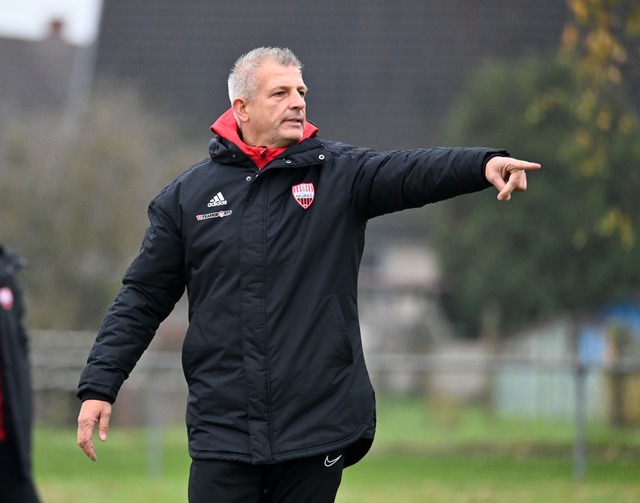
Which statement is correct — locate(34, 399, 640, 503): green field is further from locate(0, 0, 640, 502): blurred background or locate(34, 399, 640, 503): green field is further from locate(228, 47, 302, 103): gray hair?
locate(228, 47, 302, 103): gray hair

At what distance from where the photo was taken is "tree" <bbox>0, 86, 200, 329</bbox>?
66.4 ft

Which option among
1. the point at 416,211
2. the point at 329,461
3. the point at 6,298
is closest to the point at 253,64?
the point at 329,461

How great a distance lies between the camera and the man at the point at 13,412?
6.52m

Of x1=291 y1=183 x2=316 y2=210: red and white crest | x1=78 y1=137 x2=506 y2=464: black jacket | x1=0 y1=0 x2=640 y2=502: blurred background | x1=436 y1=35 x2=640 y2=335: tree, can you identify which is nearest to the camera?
x1=78 y1=137 x2=506 y2=464: black jacket

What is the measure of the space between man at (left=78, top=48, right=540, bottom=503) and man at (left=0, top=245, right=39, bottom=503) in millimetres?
2069

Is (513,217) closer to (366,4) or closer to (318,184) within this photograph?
(366,4)

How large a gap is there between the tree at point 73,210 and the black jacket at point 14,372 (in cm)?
1367

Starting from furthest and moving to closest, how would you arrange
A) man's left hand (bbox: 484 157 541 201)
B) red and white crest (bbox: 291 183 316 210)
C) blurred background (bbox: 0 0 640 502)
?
blurred background (bbox: 0 0 640 502)
red and white crest (bbox: 291 183 316 210)
man's left hand (bbox: 484 157 541 201)

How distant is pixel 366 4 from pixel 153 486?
2300cm

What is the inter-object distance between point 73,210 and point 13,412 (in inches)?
557

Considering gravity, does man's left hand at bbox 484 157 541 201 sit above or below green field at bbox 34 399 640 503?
above

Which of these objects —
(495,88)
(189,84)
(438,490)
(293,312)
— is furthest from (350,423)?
(189,84)

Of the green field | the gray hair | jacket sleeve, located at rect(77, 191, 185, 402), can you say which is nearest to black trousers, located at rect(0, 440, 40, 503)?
jacket sleeve, located at rect(77, 191, 185, 402)

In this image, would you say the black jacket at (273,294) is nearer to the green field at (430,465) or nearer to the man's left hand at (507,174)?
the man's left hand at (507,174)
